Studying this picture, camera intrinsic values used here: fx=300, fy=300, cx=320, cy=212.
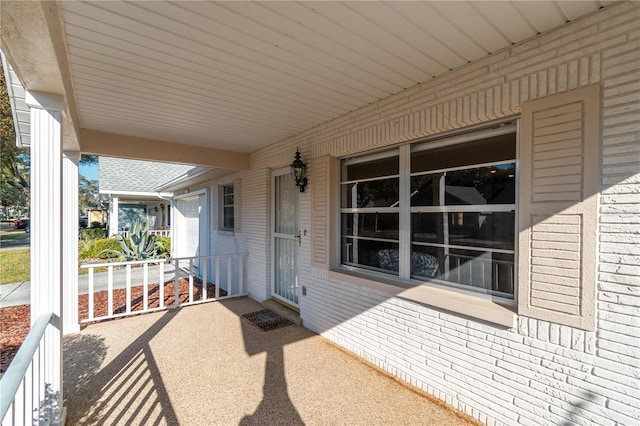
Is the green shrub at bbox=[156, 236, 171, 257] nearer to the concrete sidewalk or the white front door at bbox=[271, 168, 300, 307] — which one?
the concrete sidewalk

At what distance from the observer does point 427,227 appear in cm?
291

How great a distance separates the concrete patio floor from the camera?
2389 mm

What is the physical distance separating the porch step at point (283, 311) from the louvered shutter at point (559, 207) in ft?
9.67

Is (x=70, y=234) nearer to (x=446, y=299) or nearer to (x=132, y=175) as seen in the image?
(x=446, y=299)

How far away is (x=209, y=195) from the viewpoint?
7.63 metres

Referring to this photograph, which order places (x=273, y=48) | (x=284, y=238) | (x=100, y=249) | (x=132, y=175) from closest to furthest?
(x=273, y=48) → (x=284, y=238) → (x=100, y=249) → (x=132, y=175)

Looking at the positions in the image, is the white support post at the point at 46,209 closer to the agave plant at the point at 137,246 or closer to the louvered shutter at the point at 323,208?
the louvered shutter at the point at 323,208

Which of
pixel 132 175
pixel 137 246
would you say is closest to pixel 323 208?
pixel 137 246

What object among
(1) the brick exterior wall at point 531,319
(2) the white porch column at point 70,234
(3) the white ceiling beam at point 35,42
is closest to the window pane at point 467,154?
(1) the brick exterior wall at point 531,319

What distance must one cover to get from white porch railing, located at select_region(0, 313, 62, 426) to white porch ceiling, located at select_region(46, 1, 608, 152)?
6.21ft

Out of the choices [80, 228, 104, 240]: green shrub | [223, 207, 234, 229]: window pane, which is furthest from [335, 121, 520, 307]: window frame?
[80, 228, 104, 240]: green shrub

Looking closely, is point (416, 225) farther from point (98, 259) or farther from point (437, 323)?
point (98, 259)

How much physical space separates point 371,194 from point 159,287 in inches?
184

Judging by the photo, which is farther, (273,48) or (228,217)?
(228,217)
